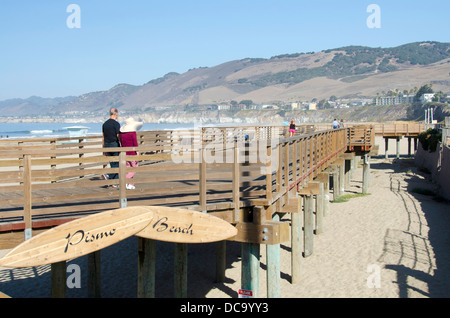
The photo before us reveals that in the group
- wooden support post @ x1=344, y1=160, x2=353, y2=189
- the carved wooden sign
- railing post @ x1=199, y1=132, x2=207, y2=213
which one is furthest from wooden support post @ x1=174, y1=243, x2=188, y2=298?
wooden support post @ x1=344, y1=160, x2=353, y2=189

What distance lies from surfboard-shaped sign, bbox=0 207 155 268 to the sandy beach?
5240 mm

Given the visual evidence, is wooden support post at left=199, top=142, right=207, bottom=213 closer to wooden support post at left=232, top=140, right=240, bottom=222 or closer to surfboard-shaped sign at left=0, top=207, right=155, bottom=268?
wooden support post at left=232, top=140, right=240, bottom=222

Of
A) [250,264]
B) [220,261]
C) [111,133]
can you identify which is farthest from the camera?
[220,261]

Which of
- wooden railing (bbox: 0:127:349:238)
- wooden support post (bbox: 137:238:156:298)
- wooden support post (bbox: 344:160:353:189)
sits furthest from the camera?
wooden support post (bbox: 344:160:353:189)

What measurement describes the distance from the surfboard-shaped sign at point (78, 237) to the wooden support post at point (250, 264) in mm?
2724


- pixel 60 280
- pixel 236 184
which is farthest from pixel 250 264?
pixel 60 280

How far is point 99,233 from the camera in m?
5.25

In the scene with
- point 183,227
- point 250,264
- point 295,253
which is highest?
point 183,227

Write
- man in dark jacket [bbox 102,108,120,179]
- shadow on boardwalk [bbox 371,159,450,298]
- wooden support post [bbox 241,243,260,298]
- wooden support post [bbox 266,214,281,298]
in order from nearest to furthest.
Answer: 1. wooden support post [bbox 241,243,260,298]
2. wooden support post [bbox 266,214,281,298]
3. man in dark jacket [bbox 102,108,120,179]
4. shadow on boardwalk [bbox 371,159,450,298]

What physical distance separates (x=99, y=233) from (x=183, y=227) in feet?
3.74

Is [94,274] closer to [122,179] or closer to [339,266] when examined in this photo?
[122,179]

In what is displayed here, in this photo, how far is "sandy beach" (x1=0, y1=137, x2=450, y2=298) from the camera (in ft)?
33.9

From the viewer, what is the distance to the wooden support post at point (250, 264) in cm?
781
